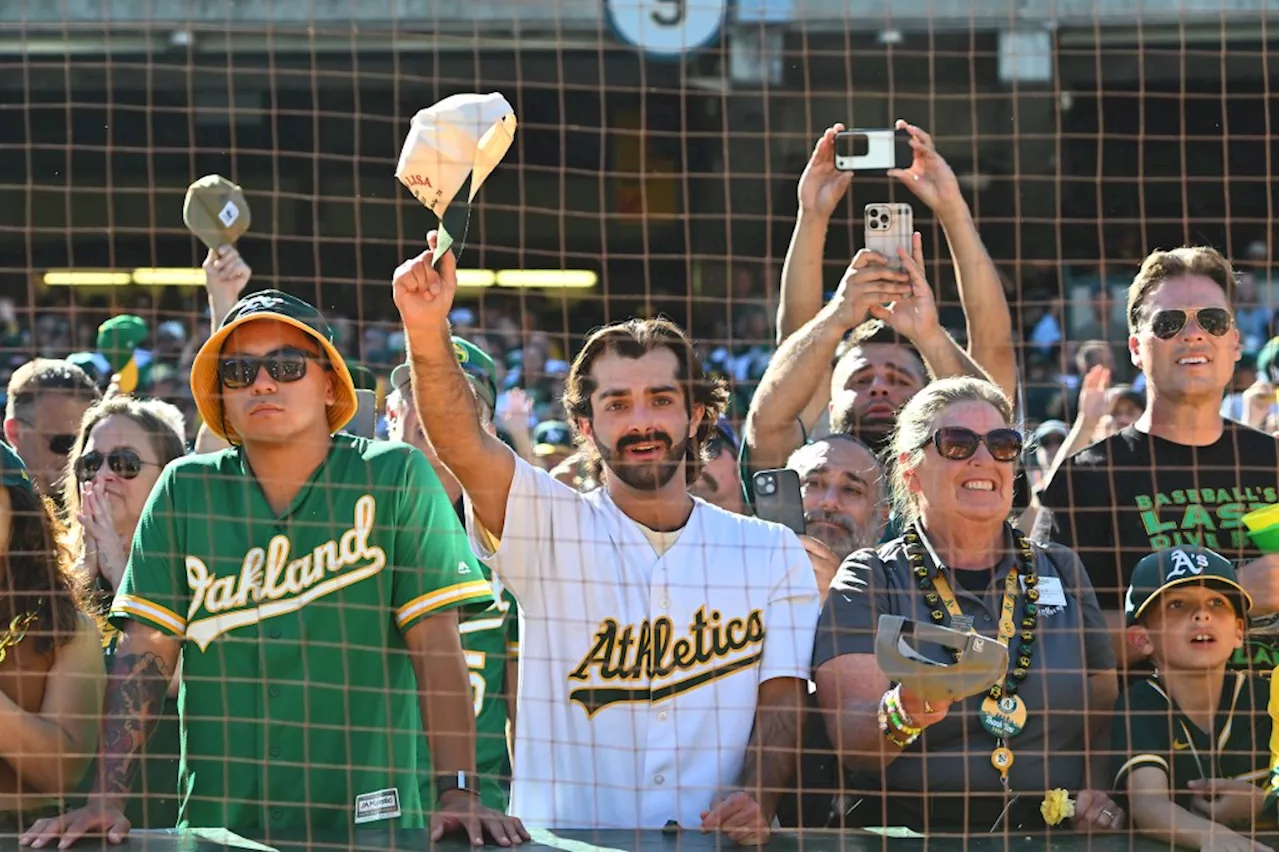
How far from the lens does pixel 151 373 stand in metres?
9.04

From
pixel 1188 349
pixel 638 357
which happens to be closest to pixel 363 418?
pixel 638 357

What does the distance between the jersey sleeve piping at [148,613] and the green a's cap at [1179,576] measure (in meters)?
2.05

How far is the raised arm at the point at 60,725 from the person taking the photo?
12.7 ft

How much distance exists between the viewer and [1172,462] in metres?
4.62

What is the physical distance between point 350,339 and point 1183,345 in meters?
8.46

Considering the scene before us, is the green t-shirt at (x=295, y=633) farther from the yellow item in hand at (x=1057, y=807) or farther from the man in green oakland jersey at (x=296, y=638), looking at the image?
the yellow item in hand at (x=1057, y=807)

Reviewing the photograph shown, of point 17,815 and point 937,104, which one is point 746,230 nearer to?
point 937,104

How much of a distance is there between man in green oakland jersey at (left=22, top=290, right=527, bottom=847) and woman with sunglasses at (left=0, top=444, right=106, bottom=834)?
0.19m

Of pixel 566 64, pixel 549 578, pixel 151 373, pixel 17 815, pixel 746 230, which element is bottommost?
pixel 17 815

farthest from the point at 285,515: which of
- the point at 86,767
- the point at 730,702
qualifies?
the point at 730,702

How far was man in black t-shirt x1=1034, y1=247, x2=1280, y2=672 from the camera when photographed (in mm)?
4520

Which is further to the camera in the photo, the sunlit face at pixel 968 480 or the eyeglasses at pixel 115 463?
the eyeglasses at pixel 115 463

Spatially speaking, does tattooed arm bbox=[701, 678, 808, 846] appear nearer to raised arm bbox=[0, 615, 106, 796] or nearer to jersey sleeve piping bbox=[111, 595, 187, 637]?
jersey sleeve piping bbox=[111, 595, 187, 637]

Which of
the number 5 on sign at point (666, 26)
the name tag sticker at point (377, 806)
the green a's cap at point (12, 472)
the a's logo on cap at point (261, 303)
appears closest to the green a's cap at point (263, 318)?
the a's logo on cap at point (261, 303)
